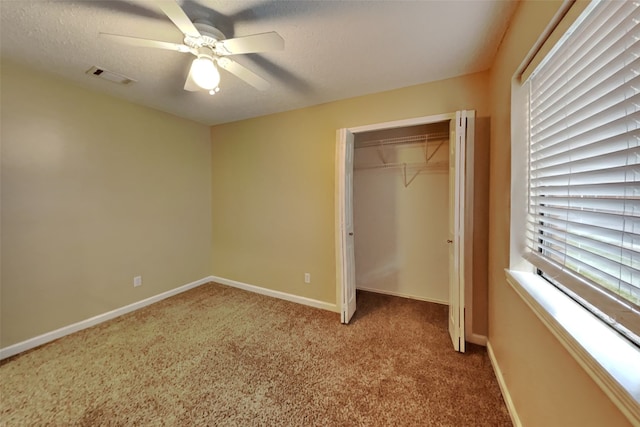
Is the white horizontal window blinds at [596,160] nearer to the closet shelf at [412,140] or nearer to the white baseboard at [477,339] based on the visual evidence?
the white baseboard at [477,339]

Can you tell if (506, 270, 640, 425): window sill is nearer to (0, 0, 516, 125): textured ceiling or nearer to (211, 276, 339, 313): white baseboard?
(0, 0, 516, 125): textured ceiling

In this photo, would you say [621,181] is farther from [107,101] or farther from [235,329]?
[107,101]

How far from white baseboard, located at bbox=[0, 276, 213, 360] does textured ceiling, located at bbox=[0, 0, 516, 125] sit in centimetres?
232

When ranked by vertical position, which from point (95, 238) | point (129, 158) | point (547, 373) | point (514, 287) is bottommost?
point (547, 373)

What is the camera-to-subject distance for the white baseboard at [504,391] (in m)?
1.29

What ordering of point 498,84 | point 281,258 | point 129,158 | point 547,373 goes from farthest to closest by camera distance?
point 281,258
point 129,158
point 498,84
point 547,373

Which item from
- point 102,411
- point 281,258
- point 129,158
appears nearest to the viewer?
point 102,411


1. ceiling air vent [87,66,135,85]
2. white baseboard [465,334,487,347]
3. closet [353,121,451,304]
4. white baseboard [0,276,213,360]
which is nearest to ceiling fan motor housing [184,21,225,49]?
ceiling air vent [87,66,135,85]

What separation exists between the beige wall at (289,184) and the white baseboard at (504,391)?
1.48 metres

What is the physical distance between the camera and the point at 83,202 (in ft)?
7.57

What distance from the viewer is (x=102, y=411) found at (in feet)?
4.68

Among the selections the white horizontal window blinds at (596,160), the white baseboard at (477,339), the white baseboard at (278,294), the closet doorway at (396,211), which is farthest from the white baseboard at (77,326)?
the white horizontal window blinds at (596,160)

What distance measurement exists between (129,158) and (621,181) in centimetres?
366

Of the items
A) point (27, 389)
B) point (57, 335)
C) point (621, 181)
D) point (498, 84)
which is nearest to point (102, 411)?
point (27, 389)
